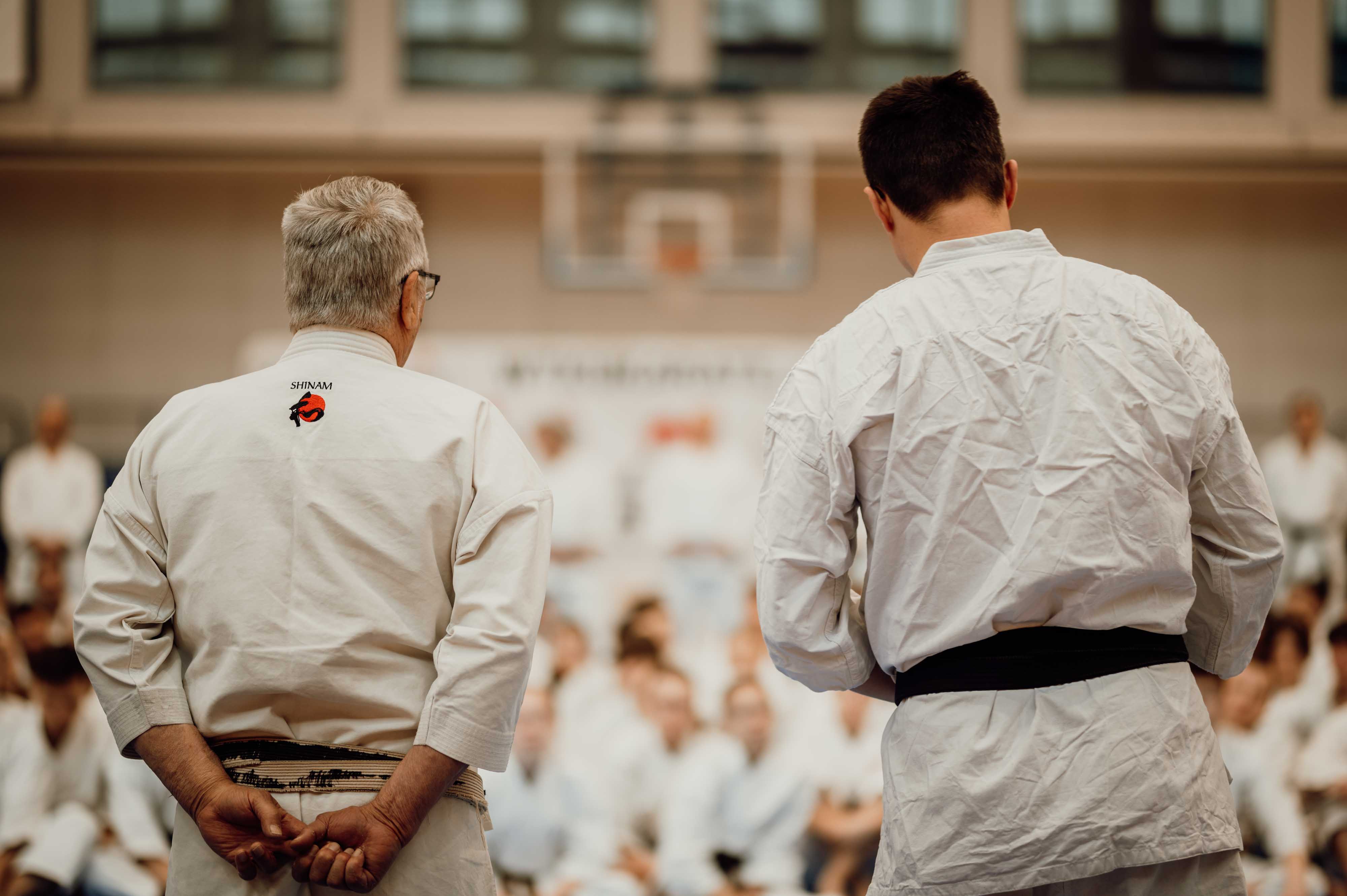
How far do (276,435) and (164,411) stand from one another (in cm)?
19

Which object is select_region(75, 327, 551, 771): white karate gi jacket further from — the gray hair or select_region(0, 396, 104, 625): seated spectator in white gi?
select_region(0, 396, 104, 625): seated spectator in white gi

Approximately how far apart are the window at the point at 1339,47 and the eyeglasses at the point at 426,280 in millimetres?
9159

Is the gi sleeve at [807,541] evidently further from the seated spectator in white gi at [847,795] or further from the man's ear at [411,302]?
the seated spectator in white gi at [847,795]

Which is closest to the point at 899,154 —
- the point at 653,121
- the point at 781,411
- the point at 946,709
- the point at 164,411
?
the point at 781,411

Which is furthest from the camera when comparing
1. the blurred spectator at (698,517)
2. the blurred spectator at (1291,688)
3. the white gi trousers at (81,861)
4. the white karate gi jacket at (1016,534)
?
the blurred spectator at (698,517)

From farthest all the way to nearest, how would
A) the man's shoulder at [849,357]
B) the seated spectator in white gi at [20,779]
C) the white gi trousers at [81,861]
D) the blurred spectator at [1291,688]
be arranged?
the blurred spectator at [1291,688] → the seated spectator in white gi at [20,779] → the white gi trousers at [81,861] → the man's shoulder at [849,357]

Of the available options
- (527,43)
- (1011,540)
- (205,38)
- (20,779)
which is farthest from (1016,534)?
(205,38)

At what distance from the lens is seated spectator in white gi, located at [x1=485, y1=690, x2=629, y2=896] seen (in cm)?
454

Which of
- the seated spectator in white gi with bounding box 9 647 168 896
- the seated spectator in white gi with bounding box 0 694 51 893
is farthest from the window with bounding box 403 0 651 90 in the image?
the seated spectator in white gi with bounding box 0 694 51 893

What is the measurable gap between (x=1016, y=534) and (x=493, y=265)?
809cm

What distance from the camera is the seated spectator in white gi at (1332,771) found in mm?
4520

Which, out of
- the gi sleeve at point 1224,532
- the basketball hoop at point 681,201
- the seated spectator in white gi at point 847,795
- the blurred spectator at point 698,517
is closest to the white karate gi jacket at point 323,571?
the gi sleeve at point 1224,532

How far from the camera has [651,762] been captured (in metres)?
4.89

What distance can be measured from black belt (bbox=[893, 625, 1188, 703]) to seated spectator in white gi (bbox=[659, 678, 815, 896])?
3.39 metres
